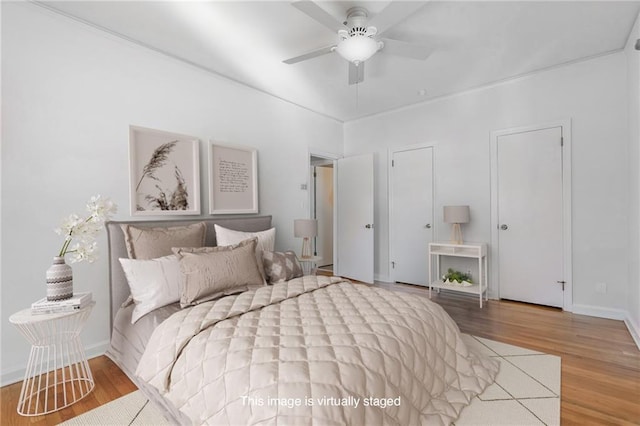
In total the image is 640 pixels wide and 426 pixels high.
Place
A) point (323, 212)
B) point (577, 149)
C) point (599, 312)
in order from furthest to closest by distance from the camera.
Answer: point (323, 212) → point (577, 149) → point (599, 312)

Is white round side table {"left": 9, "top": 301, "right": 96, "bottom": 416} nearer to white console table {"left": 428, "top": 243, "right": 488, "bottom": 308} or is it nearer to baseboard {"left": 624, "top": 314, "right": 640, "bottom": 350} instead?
white console table {"left": 428, "top": 243, "right": 488, "bottom": 308}

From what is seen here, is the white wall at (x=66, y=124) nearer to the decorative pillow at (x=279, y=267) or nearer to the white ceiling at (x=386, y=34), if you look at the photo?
the white ceiling at (x=386, y=34)

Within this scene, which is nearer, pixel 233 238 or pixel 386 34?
pixel 386 34

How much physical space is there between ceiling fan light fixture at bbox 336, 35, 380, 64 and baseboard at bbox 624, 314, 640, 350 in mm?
3239

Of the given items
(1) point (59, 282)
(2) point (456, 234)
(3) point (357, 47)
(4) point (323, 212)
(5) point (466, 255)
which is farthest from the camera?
(4) point (323, 212)

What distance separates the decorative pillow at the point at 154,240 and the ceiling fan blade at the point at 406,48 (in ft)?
7.52

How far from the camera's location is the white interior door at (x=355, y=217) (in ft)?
15.4

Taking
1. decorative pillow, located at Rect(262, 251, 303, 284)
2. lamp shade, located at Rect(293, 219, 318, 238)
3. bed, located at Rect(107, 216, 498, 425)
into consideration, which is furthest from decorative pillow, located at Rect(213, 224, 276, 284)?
lamp shade, located at Rect(293, 219, 318, 238)

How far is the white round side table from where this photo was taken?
175 centimetres

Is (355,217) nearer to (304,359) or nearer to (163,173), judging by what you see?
(163,173)

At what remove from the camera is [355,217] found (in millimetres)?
4887

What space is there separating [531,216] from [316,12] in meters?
3.26

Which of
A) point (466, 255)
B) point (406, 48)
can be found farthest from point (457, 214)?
point (406, 48)

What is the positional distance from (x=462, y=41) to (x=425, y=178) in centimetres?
194
